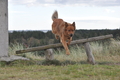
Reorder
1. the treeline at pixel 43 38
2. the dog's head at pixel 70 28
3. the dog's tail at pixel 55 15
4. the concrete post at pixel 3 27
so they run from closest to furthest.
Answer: the dog's head at pixel 70 28, the dog's tail at pixel 55 15, the concrete post at pixel 3 27, the treeline at pixel 43 38

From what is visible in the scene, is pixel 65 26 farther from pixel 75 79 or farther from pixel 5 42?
pixel 5 42

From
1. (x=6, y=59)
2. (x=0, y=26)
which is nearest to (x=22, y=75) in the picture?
(x=6, y=59)

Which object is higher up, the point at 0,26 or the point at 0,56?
the point at 0,26

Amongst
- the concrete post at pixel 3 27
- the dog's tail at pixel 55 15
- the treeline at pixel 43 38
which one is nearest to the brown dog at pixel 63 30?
the dog's tail at pixel 55 15

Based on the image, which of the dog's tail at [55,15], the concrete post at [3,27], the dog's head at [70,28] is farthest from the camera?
the concrete post at [3,27]

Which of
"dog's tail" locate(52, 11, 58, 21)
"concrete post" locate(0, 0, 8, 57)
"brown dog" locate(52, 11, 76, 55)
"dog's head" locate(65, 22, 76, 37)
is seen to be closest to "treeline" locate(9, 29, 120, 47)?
"concrete post" locate(0, 0, 8, 57)

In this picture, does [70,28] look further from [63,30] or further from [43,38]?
[43,38]

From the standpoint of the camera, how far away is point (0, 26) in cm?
1034

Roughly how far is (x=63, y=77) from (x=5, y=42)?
Answer: 423 cm

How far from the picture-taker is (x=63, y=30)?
8.44 m

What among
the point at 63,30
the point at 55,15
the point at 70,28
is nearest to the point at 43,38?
the point at 55,15

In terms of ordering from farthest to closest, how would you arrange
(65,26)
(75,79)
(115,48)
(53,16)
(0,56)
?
1. (115,48)
2. (0,56)
3. (53,16)
4. (65,26)
5. (75,79)

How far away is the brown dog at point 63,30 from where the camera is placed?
8219mm

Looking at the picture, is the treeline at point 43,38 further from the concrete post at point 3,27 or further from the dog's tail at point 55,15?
the dog's tail at point 55,15
